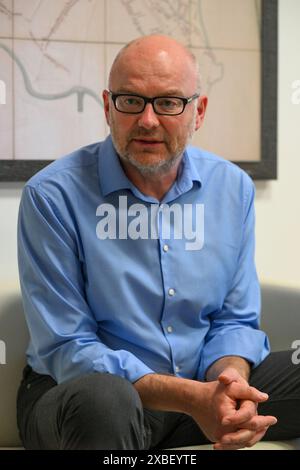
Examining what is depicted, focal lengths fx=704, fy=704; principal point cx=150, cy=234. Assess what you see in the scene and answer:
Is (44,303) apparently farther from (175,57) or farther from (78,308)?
(175,57)

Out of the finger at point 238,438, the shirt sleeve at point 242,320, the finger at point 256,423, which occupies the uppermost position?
the shirt sleeve at point 242,320

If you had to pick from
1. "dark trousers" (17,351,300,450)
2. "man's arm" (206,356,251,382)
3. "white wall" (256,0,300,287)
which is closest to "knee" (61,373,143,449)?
"dark trousers" (17,351,300,450)

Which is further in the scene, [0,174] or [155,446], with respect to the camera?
[0,174]

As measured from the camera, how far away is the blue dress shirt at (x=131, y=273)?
1.26 meters

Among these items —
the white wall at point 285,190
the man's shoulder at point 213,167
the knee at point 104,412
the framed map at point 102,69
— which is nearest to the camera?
the knee at point 104,412

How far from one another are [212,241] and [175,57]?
36 centimetres

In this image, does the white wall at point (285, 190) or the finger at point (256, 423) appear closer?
the finger at point (256, 423)

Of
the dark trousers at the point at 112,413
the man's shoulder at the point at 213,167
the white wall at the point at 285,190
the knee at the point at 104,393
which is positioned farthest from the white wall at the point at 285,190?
the knee at the point at 104,393

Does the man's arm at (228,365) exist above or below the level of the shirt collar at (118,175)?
below

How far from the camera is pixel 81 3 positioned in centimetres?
170

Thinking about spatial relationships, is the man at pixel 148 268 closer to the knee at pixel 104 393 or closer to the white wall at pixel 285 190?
the knee at pixel 104 393

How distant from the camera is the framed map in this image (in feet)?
5.51

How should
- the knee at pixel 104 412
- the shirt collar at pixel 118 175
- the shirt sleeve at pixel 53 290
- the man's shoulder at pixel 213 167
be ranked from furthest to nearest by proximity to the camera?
the man's shoulder at pixel 213 167
the shirt collar at pixel 118 175
the shirt sleeve at pixel 53 290
the knee at pixel 104 412

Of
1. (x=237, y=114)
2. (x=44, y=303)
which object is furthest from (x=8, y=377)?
(x=237, y=114)
